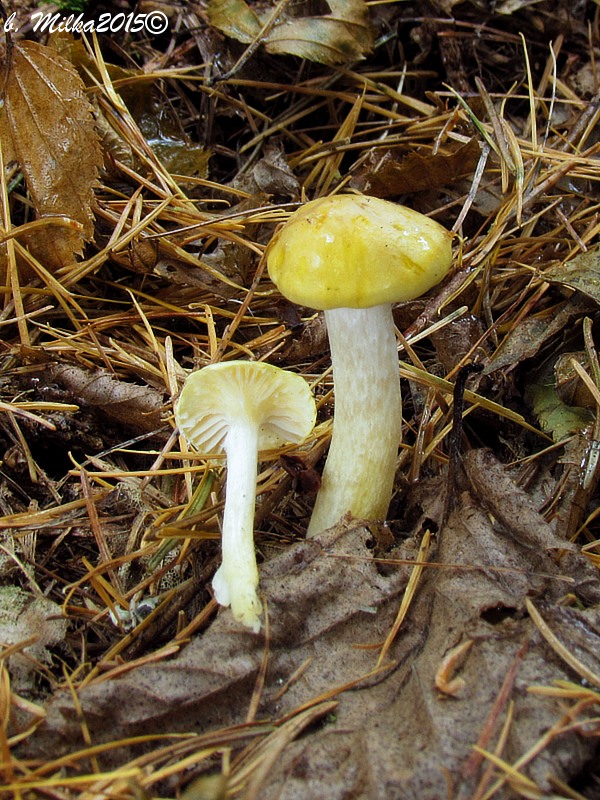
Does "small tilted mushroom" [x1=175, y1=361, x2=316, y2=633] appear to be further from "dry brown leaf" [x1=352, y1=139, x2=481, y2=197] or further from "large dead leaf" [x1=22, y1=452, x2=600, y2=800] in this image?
"dry brown leaf" [x1=352, y1=139, x2=481, y2=197]

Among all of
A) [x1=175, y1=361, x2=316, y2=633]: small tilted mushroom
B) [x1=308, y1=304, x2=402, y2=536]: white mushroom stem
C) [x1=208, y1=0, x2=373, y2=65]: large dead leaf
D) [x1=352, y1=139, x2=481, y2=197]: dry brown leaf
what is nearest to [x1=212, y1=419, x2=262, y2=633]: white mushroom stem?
[x1=175, y1=361, x2=316, y2=633]: small tilted mushroom

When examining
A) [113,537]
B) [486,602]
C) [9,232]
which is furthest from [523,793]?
[9,232]

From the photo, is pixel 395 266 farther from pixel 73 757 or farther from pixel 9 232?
pixel 9 232

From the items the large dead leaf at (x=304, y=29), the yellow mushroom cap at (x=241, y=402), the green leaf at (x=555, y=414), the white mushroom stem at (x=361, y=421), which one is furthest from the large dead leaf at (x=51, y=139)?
the green leaf at (x=555, y=414)

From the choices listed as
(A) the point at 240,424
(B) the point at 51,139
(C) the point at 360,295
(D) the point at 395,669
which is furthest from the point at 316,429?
(B) the point at 51,139

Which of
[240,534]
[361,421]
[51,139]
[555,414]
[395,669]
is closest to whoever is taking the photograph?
[395,669]

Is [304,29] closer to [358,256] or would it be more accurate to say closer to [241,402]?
[358,256]
